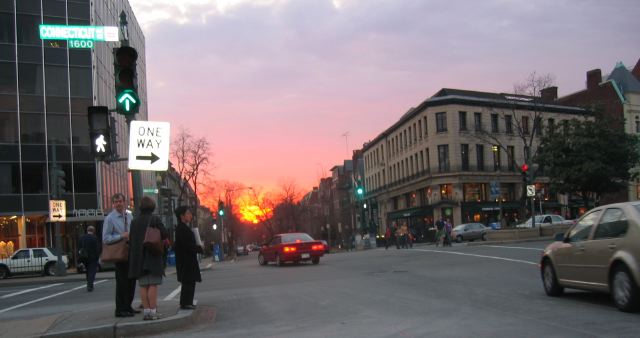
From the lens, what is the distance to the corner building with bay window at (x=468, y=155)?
58.8 meters

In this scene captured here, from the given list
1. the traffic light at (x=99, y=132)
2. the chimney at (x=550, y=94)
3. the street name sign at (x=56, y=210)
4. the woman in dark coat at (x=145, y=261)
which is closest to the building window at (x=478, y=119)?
the chimney at (x=550, y=94)

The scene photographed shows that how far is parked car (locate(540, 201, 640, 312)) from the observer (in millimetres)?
8242

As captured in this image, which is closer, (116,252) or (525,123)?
(116,252)

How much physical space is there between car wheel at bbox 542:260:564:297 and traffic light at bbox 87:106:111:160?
7855 millimetres

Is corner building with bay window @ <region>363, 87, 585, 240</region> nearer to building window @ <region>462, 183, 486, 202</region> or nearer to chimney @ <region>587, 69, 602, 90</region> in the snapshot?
building window @ <region>462, 183, 486, 202</region>

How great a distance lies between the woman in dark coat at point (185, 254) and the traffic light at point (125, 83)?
1.86 m

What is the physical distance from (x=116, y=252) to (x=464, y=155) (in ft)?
176

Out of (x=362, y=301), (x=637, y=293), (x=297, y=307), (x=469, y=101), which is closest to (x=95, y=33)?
(x=297, y=307)

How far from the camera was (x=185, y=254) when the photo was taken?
9953 mm

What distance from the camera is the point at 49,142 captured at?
125ft

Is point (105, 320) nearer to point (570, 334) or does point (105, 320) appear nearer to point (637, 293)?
point (570, 334)

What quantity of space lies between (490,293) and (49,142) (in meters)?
34.0

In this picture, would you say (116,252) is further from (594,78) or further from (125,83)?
(594,78)

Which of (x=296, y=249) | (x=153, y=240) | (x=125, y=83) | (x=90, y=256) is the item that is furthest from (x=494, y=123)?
(x=153, y=240)
